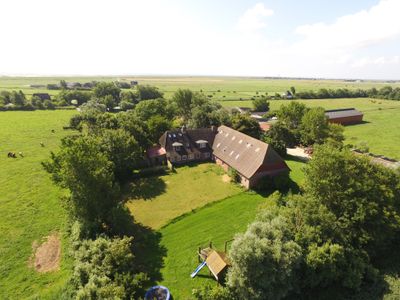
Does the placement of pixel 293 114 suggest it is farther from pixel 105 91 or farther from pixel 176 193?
pixel 105 91

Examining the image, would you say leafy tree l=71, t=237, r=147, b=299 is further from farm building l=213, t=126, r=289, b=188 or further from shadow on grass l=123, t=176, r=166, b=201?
farm building l=213, t=126, r=289, b=188

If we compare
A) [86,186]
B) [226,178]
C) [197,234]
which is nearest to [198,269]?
[197,234]

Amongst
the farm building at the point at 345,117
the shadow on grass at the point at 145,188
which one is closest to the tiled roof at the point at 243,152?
the shadow on grass at the point at 145,188

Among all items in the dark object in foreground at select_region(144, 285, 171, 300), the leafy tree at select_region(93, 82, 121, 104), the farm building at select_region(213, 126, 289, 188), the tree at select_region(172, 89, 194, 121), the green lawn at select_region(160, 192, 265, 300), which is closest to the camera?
the dark object in foreground at select_region(144, 285, 171, 300)

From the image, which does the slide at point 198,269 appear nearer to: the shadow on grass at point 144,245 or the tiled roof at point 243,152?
the shadow on grass at point 144,245

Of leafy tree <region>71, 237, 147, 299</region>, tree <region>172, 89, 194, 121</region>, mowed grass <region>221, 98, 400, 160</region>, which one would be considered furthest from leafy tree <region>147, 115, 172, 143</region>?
mowed grass <region>221, 98, 400, 160</region>

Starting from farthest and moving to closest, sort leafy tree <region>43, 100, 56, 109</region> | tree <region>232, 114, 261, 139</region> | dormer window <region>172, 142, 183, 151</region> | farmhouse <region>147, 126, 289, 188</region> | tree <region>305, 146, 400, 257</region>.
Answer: leafy tree <region>43, 100, 56, 109</region> → tree <region>232, 114, 261, 139</region> → dormer window <region>172, 142, 183, 151</region> → farmhouse <region>147, 126, 289, 188</region> → tree <region>305, 146, 400, 257</region>

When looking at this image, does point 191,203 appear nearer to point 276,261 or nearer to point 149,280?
point 149,280
